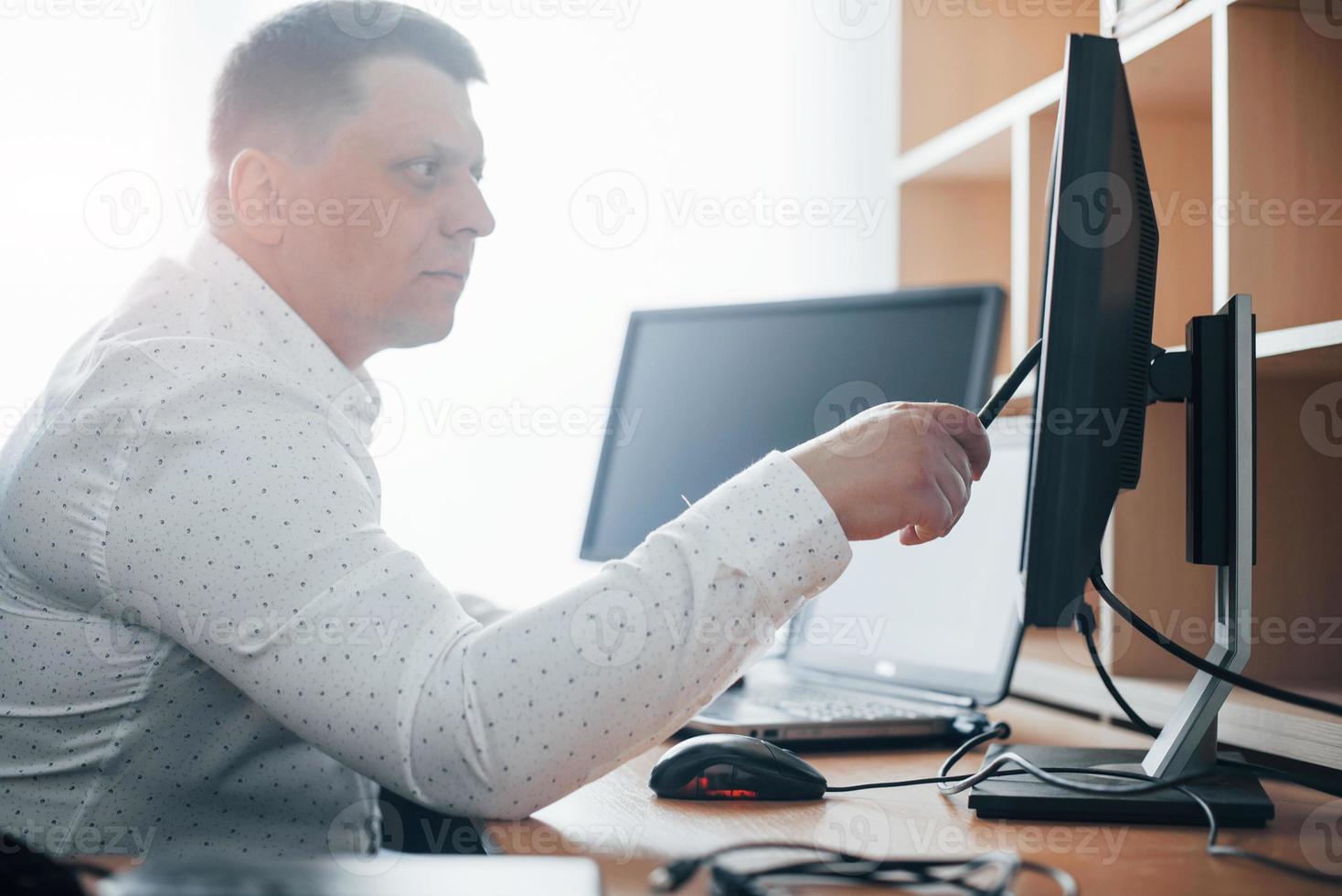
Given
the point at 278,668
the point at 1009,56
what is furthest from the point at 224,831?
the point at 1009,56

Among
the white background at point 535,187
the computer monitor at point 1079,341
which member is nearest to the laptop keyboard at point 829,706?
the computer monitor at point 1079,341

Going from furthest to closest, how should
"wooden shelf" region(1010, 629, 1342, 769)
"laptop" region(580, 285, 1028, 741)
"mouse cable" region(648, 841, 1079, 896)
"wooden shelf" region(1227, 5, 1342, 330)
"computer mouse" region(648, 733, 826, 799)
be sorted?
1. "laptop" region(580, 285, 1028, 741)
2. "wooden shelf" region(1227, 5, 1342, 330)
3. "wooden shelf" region(1010, 629, 1342, 769)
4. "computer mouse" region(648, 733, 826, 799)
5. "mouse cable" region(648, 841, 1079, 896)

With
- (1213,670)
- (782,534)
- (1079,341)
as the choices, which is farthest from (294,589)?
(1213,670)

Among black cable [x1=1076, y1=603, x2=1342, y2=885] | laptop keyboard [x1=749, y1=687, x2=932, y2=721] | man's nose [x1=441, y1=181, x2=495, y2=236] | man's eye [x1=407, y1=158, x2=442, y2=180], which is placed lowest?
laptop keyboard [x1=749, y1=687, x2=932, y2=721]

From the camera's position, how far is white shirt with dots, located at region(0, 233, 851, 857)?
2.43ft

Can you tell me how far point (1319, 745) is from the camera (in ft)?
3.14

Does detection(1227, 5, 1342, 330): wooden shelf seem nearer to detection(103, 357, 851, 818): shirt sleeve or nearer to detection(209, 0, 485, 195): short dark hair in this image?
detection(103, 357, 851, 818): shirt sleeve

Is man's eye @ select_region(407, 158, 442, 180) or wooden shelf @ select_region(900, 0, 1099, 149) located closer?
man's eye @ select_region(407, 158, 442, 180)

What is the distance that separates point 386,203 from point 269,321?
7.1 inches

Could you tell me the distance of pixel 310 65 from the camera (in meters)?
1.14

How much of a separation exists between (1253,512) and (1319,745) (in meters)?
0.24

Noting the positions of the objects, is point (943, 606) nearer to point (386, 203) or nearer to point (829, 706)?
point (829, 706)

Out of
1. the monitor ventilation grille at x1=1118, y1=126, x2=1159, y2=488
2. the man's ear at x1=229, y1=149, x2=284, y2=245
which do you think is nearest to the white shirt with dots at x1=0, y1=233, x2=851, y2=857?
the man's ear at x1=229, y1=149, x2=284, y2=245

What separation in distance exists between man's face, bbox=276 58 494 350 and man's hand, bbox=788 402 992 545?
1.66ft
